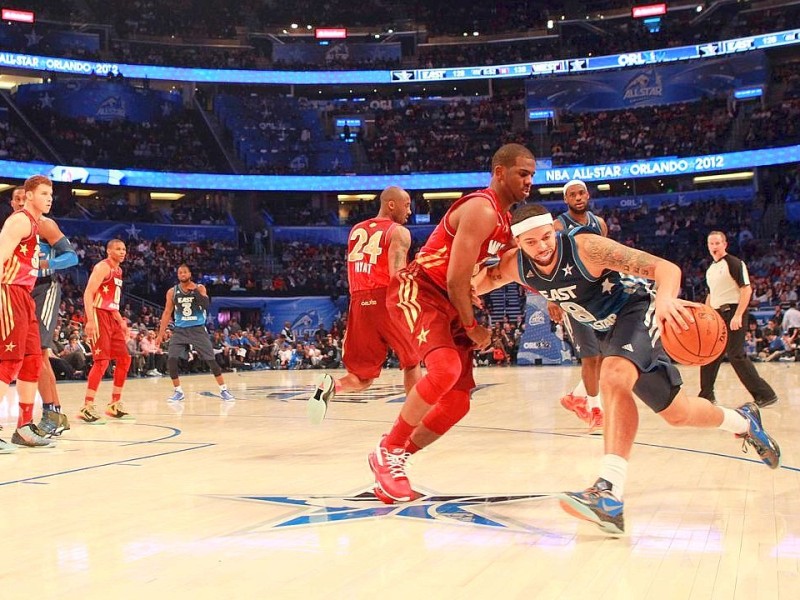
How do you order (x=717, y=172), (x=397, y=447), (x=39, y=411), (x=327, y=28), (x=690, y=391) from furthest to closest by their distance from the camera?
(x=327, y=28)
(x=717, y=172)
(x=690, y=391)
(x=39, y=411)
(x=397, y=447)

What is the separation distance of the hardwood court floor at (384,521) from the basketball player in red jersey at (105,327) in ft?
5.52

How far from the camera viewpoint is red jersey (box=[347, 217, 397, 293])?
20.7ft

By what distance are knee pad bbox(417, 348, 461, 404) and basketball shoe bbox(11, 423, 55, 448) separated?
12.5 feet

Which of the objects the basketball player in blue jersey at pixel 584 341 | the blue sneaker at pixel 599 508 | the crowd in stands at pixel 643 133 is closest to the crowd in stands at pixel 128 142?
the crowd in stands at pixel 643 133

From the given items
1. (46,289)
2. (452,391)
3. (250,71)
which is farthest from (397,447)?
(250,71)

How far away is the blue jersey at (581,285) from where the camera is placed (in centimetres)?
411

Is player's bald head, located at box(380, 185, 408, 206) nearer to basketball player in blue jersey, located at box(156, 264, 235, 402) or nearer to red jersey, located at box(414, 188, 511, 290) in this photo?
red jersey, located at box(414, 188, 511, 290)

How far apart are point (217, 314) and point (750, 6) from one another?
27.7 metres

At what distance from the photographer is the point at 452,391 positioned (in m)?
4.70

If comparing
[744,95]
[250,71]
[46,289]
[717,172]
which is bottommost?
[46,289]

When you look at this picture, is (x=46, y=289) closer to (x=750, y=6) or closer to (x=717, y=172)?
(x=717, y=172)

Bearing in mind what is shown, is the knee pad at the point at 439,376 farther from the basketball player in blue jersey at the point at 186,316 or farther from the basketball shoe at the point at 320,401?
the basketball player in blue jersey at the point at 186,316

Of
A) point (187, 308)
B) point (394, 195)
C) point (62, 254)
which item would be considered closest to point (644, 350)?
point (394, 195)

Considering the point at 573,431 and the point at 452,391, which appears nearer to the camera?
the point at 452,391
